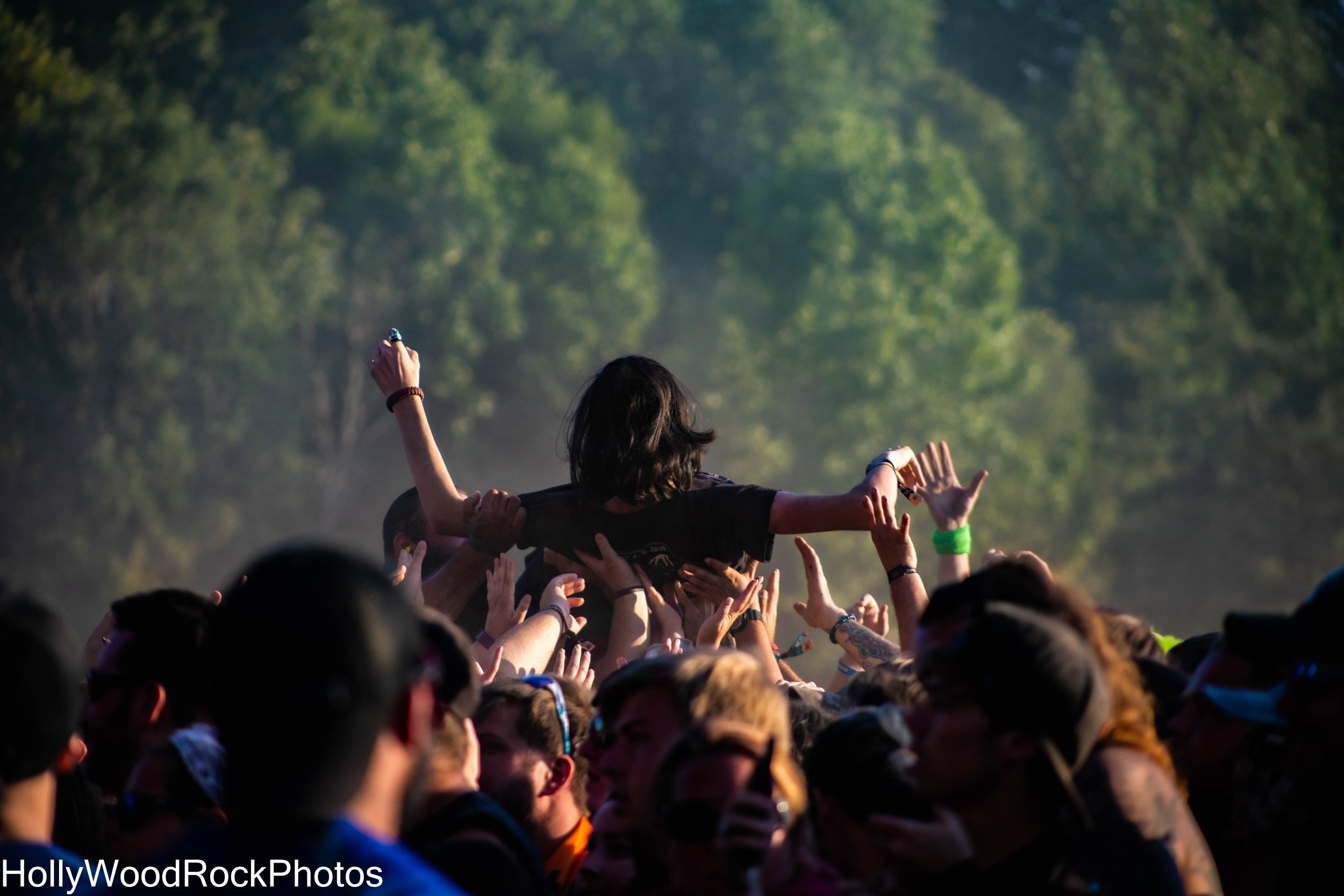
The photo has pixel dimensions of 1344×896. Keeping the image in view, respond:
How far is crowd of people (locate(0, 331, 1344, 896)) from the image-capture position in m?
1.57

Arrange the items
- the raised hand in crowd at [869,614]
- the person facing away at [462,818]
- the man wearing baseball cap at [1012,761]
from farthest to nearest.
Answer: the raised hand in crowd at [869,614] < the person facing away at [462,818] < the man wearing baseball cap at [1012,761]

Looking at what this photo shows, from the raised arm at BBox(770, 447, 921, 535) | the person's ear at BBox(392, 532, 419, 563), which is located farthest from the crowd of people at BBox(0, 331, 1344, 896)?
the person's ear at BBox(392, 532, 419, 563)

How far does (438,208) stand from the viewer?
30219mm

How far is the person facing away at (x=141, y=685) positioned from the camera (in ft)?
9.61

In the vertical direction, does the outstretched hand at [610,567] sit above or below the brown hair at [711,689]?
above

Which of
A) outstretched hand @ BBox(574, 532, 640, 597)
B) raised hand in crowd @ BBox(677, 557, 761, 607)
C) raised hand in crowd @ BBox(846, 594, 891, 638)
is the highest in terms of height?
outstretched hand @ BBox(574, 532, 640, 597)

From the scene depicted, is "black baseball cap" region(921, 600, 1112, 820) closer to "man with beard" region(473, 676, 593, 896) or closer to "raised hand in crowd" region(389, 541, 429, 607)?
"man with beard" region(473, 676, 593, 896)

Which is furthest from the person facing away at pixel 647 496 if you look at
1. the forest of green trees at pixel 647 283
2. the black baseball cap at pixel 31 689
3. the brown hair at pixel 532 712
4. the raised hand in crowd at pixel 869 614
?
the forest of green trees at pixel 647 283

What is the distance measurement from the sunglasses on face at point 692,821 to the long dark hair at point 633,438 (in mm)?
2042

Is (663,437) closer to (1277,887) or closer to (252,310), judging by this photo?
(1277,887)

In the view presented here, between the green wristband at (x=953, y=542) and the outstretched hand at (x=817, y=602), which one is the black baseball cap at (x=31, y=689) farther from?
the outstretched hand at (x=817, y=602)

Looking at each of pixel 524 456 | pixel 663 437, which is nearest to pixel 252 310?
pixel 524 456

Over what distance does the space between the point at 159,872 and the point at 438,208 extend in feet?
97.7

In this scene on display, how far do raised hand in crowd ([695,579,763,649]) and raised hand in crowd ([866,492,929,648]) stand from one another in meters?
0.45
